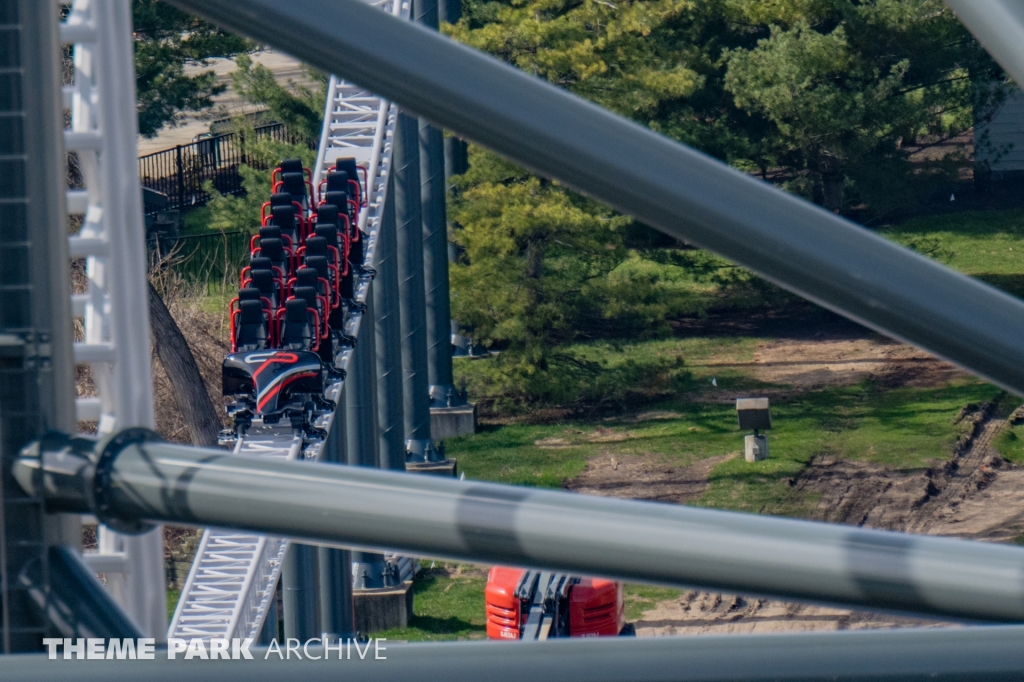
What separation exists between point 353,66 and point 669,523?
76 cm

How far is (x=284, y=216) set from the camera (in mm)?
11844

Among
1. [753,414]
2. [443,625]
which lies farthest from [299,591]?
[753,414]

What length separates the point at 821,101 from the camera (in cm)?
1695

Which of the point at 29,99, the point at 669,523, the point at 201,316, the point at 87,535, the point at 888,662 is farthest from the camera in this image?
the point at 201,316

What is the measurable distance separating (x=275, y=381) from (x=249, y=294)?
1218 mm

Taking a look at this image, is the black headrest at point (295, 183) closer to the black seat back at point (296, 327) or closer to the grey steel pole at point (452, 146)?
the black seat back at point (296, 327)

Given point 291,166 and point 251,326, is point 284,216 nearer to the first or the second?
point 291,166

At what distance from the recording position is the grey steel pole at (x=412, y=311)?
46.2 feet

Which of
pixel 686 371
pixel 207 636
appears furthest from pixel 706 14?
pixel 207 636

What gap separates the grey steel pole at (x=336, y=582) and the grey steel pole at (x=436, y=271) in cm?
562

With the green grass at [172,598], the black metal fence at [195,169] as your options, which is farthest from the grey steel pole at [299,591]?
the black metal fence at [195,169]

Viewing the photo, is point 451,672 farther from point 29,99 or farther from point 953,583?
point 29,99

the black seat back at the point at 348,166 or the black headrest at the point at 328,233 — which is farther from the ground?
the black seat back at the point at 348,166

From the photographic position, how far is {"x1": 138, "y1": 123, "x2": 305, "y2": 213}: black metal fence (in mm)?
23750
